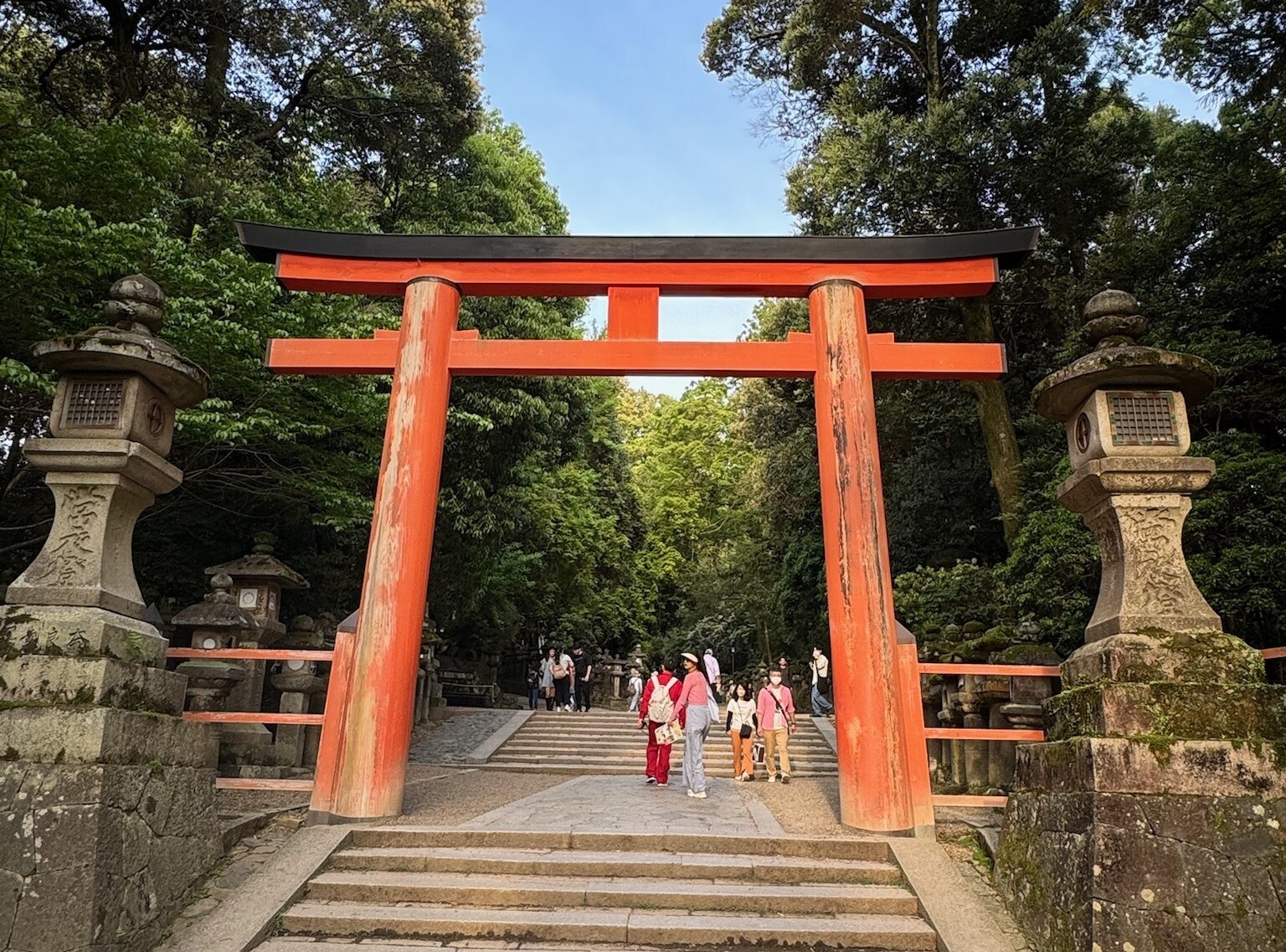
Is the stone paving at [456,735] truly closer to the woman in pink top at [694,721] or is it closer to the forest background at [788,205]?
the forest background at [788,205]

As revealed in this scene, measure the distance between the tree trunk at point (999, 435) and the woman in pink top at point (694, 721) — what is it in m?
6.95

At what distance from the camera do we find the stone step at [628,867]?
193 inches

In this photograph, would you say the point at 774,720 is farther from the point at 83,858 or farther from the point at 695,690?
the point at 83,858

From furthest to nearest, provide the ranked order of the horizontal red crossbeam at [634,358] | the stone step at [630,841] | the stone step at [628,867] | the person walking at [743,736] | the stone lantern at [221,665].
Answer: the person walking at [743,736] < the stone lantern at [221,665] < the horizontal red crossbeam at [634,358] < the stone step at [630,841] < the stone step at [628,867]

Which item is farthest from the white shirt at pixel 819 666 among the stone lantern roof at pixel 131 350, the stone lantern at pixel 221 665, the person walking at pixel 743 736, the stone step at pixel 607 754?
the stone lantern roof at pixel 131 350

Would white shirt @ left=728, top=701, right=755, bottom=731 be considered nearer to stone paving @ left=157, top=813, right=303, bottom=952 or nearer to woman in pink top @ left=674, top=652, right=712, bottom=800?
woman in pink top @ left=674, top=652, right=712, bottom=800

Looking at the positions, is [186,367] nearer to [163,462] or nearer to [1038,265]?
[163,462]

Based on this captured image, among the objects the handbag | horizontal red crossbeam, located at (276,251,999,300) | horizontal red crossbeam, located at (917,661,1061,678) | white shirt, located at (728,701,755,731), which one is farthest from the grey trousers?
horizontal red crossbeam, located at (276,251,999,300)

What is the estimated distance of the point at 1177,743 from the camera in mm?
3857

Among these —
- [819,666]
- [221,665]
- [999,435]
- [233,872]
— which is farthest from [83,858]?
[819,666]

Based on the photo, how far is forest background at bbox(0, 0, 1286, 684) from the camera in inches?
371

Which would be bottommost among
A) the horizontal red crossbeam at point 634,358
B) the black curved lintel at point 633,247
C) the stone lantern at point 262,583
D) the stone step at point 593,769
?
the stone step at point 593,769

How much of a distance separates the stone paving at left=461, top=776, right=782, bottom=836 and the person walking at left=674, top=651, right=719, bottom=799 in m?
0.21

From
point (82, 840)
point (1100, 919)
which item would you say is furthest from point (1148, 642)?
point (82, 840)
